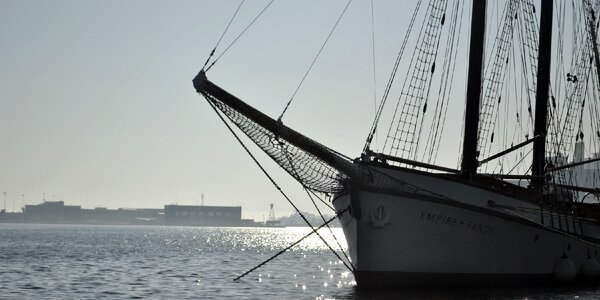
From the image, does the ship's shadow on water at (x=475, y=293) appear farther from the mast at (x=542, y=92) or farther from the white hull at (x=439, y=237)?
the mast at (x=542, y=92)

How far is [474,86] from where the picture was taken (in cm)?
4044

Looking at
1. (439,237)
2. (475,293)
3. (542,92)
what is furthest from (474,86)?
(475,293)

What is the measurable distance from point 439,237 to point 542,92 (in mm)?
15798

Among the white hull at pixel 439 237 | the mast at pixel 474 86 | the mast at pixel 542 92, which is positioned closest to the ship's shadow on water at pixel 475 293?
the white hull at pixel 439 237

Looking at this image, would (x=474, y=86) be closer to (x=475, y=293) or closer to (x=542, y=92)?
(x=542, y=92)

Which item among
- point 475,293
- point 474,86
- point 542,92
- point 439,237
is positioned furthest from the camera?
point 542,92

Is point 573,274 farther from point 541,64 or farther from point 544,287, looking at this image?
point 541,64

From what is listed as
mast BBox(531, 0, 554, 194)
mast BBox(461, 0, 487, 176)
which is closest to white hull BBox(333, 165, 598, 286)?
mast BBox(461, 0, 487, 176)

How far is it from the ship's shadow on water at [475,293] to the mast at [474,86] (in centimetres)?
558

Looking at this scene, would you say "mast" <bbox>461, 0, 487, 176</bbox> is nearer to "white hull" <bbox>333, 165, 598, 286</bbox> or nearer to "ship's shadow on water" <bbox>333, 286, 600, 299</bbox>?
"white hull" <bbox>333, 165, 598, 286</bbox>

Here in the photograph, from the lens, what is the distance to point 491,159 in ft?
139

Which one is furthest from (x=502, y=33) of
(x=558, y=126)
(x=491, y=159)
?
(x=491, y=159)

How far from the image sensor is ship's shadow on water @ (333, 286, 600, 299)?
34.8m

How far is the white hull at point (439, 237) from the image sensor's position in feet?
116
